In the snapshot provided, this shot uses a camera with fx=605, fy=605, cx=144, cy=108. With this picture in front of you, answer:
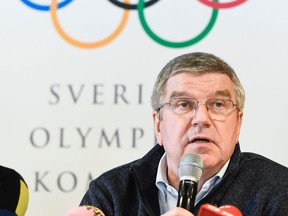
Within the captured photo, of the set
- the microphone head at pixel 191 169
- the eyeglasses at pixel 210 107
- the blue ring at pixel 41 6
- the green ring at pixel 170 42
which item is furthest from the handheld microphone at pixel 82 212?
the blue ring at pixel 41 6

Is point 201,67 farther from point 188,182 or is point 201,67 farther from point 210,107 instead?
point 188,182

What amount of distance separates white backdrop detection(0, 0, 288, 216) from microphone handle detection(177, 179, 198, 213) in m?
0.97

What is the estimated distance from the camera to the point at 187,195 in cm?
125

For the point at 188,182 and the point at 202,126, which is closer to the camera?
the point at 188,182

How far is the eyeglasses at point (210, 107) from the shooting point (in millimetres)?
1696

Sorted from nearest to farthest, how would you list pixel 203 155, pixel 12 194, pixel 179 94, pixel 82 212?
pixel 82 212, pixel 203 155, pixel 179 94, pixel 12 194

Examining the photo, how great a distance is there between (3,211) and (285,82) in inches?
42.1

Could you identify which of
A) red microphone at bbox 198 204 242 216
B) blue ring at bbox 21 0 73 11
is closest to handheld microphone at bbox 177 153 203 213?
red microphone at bbox 198 204 242 216

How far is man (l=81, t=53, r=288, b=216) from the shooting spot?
1.66 m

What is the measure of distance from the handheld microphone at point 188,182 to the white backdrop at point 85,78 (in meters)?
0.90

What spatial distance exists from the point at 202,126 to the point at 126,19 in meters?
0.76

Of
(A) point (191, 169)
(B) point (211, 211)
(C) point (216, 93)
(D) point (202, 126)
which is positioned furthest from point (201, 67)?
(B) point (211, 211)

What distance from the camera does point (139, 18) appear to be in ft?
7.43

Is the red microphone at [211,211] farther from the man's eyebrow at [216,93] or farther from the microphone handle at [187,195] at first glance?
the man's eyebrow at [216,93]
